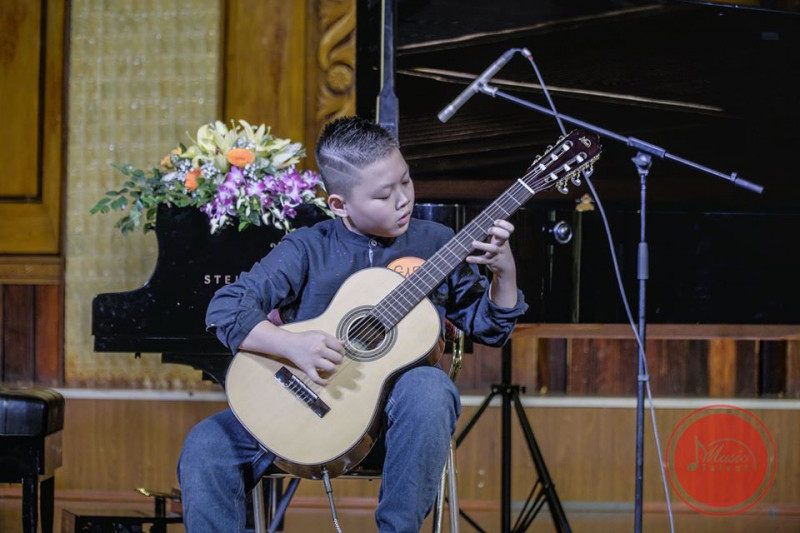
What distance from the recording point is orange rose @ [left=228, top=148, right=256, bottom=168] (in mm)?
2928

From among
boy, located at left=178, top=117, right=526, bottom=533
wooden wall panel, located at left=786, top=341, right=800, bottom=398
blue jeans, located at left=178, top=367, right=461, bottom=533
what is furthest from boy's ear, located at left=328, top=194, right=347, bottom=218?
wooden wall panel, located at left=786, top=341, right=800, bottom=398

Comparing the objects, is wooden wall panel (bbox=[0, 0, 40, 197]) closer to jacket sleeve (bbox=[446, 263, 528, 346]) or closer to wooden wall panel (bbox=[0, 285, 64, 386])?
wooden wall panel (bbox=[0, 285, 64, 386])

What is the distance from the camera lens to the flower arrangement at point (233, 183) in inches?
114

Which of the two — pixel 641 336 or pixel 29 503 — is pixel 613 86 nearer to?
pixel 641 336

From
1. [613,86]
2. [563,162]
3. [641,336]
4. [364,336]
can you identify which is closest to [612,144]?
[613,86]

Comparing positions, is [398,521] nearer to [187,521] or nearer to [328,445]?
[328,445]

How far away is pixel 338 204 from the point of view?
2244 mm

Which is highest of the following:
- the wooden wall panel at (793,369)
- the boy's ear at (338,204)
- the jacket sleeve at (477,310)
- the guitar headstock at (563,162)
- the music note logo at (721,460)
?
the guitar headstock at (563,162)

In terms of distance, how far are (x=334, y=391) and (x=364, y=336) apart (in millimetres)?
133

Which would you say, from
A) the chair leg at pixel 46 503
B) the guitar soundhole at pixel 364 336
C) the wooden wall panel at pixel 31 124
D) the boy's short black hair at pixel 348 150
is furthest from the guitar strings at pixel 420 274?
the wooden wall panel at pixel 31 124

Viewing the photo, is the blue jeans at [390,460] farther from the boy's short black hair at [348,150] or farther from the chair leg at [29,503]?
the chair leg at [29,503]

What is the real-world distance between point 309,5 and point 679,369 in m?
2.15

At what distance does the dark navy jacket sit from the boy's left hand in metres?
0.10

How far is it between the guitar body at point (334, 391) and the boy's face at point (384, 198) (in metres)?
0.13
